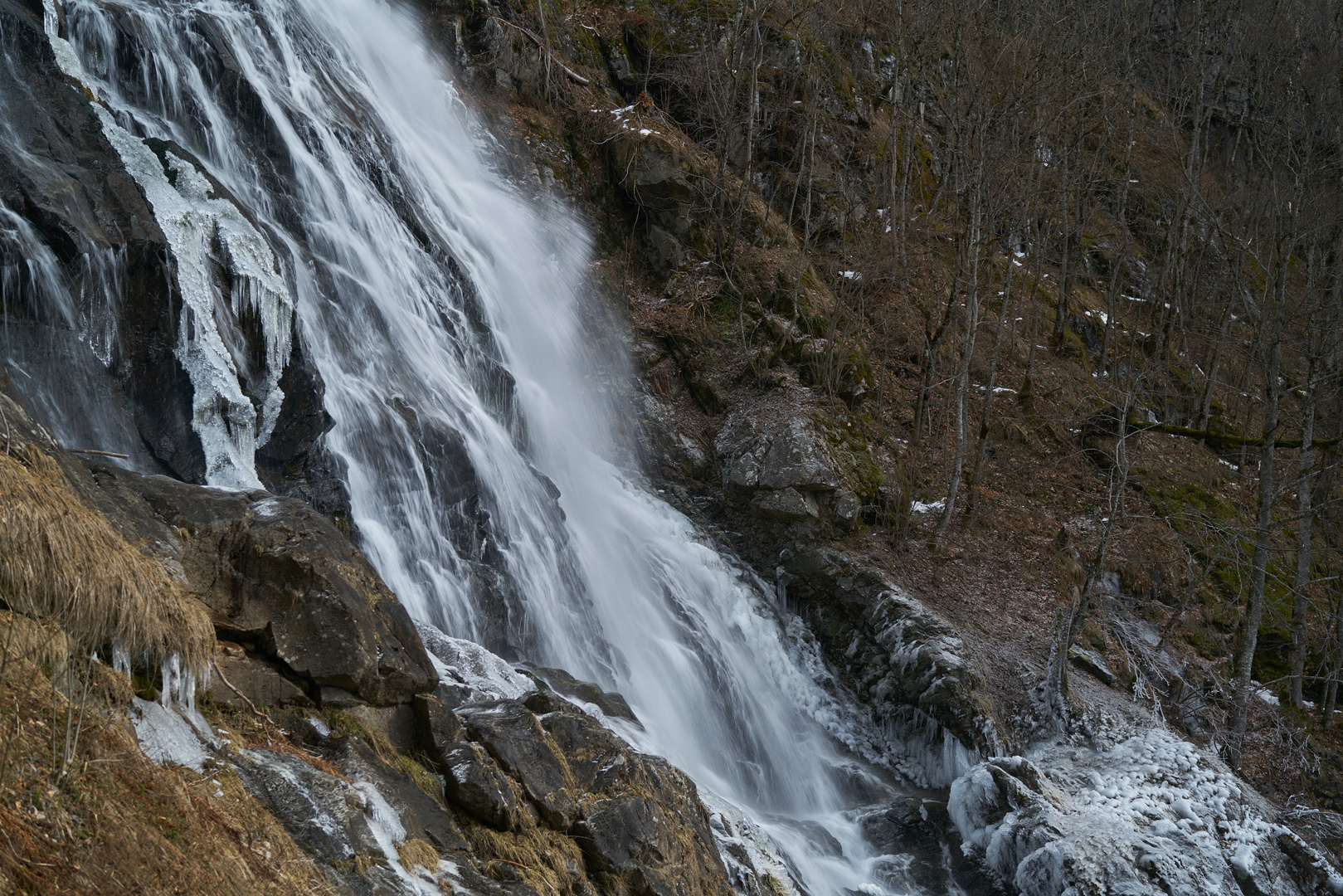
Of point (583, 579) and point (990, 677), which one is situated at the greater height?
point (990, 677)

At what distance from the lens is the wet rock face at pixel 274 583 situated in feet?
16.9

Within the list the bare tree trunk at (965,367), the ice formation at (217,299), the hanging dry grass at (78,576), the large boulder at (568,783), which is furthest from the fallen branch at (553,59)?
the hanging dry grass at (78,576)

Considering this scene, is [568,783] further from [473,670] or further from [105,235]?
[105,235]

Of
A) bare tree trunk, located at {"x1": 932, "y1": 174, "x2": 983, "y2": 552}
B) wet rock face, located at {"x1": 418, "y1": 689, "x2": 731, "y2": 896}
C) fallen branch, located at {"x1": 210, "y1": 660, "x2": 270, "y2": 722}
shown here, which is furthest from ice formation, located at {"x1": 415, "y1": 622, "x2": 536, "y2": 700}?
bare tree trunk, located at {"x1": 932, "y1": 174, "x2": 983, "y2": 552}

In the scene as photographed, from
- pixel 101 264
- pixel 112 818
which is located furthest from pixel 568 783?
pixel 101 264

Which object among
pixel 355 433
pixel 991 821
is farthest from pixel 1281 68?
pixel 355 433

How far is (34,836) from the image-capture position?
292cm

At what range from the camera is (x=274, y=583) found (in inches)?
210

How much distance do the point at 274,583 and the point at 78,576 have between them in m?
1.48

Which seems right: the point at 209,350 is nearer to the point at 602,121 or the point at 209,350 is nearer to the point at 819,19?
the point at 602,121

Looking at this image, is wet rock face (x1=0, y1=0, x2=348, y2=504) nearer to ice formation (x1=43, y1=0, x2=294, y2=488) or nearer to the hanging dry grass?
ice formation (x1=43, y1=0, x2=294, y2=488)

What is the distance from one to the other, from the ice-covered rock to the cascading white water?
58.0 inches

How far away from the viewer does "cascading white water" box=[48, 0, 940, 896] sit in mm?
10102

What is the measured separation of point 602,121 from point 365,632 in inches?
607
